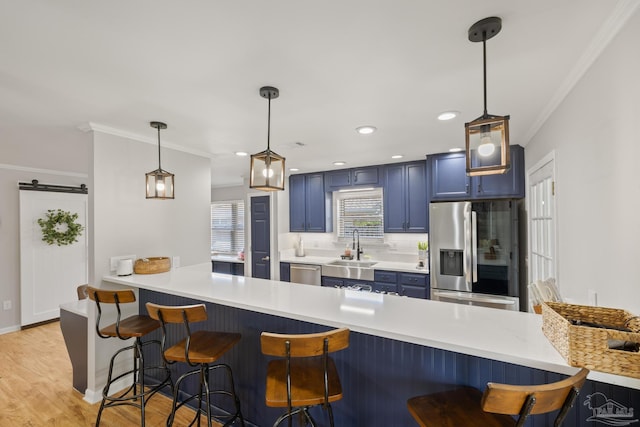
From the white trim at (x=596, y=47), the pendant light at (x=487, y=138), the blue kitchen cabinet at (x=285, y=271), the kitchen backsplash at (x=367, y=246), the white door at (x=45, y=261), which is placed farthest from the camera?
the blue kitchen cabinet at (x=285, y=271)

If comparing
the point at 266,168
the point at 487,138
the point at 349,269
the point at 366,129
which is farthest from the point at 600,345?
the point at 349,269

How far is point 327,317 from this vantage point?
1.54 meters

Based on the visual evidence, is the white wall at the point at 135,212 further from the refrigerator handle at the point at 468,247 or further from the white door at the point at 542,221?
the white door at the point at 542,221

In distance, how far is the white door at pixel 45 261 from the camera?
167 inches

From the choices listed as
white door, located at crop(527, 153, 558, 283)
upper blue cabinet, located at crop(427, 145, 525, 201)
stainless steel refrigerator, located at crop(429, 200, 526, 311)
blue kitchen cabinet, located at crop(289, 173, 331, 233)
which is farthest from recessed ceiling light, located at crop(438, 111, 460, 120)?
blue kitchen cabinet, located at crop(289, 173, 331, 233)

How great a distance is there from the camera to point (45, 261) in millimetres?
4457

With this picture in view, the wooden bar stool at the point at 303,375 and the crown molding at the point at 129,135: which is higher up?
the crown molding at the point at 129,135

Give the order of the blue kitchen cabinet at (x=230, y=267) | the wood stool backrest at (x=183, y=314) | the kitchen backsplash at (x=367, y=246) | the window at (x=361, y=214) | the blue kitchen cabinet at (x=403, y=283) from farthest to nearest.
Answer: the blue kitchen cabinet at (x=230, y=267) < the window at (x=361, y=214) < the kitchen backsplash at (x=367, y=246) < the blue kitchen cabinet at (x=403, y=283) < the wood stool backrest at (x=183, y=314)

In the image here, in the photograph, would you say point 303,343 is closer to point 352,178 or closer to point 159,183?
point 159,183

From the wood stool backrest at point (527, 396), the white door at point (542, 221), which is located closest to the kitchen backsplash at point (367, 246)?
the white door at point (542, 221)

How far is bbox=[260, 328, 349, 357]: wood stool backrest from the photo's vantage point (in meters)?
1.31

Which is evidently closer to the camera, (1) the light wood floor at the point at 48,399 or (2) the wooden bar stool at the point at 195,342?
(2) the wooden bar stool at the point at 195,342

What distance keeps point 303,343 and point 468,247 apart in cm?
279

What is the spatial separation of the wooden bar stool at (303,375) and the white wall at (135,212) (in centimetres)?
199
